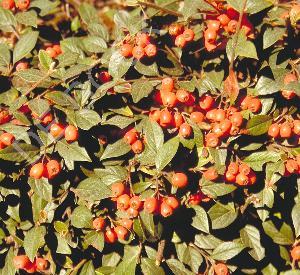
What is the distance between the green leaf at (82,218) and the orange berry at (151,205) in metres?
0.53

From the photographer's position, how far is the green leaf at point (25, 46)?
3533mm

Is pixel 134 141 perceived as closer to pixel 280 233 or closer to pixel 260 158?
pixel 260 158

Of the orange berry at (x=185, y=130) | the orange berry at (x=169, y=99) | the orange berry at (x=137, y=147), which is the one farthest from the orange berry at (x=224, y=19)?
the orange berry at (x=137, y=147)

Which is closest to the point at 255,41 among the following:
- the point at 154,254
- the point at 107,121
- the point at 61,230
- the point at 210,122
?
the point at 210,122

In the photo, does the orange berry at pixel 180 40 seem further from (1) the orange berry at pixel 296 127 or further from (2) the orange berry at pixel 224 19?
(1) the orange berry at pixel 296 127

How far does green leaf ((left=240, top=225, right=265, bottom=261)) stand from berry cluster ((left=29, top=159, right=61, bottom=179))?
5.43ft

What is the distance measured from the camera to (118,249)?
3553mm

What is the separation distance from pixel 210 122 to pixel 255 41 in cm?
80

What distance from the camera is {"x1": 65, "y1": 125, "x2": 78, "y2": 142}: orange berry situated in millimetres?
2904

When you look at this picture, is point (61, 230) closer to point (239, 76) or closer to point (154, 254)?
point (154, 254)

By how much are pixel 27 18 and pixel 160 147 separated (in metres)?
1.83

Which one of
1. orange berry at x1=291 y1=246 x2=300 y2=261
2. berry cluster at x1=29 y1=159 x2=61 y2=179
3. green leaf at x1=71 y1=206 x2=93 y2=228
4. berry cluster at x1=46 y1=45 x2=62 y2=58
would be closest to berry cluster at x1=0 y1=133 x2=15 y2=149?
berry cluster at x1=29 y1=159 x2=61 y2=179

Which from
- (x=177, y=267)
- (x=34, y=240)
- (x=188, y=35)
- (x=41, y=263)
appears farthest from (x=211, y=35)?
(x=41, y=263)

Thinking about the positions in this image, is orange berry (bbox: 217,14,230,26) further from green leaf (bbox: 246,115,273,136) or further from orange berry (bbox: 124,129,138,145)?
orange berry (bbox: 124,129,138,145)
